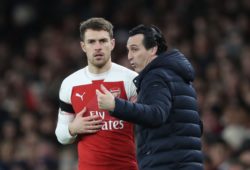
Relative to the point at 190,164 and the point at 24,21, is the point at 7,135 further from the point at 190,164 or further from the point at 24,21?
the point at 190,164

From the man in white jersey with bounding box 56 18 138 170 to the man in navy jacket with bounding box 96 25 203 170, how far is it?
0.40 m

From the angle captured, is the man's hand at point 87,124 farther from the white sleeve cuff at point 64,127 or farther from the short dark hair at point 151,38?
the short dark hair at point 151,38

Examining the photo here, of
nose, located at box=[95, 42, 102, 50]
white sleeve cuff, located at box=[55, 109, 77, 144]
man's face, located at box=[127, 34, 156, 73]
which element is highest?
nose, located at box=[95, 42, 102, 50]

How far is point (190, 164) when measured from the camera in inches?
251

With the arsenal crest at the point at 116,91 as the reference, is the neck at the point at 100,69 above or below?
above

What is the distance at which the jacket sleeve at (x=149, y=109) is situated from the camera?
239 inches

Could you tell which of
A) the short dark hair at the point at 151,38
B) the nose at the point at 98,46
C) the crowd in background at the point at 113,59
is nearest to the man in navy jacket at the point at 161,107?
the short dark hair at the point at 151,38

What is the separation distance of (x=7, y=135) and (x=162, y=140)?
6.61 metres

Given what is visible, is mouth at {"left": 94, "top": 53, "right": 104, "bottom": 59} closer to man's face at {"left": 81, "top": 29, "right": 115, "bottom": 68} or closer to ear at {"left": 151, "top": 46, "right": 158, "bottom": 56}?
man's face at {"left": 81, "top": 29, "right": 115, "bottom": 68}

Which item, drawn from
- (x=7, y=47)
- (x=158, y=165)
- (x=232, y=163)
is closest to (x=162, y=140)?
(x=158, y=165)

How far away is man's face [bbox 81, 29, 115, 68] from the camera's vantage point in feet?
22.5

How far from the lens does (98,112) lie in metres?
6.86

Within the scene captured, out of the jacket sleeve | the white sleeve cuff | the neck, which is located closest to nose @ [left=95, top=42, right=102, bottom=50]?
the neck

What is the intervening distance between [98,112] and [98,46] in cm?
49
